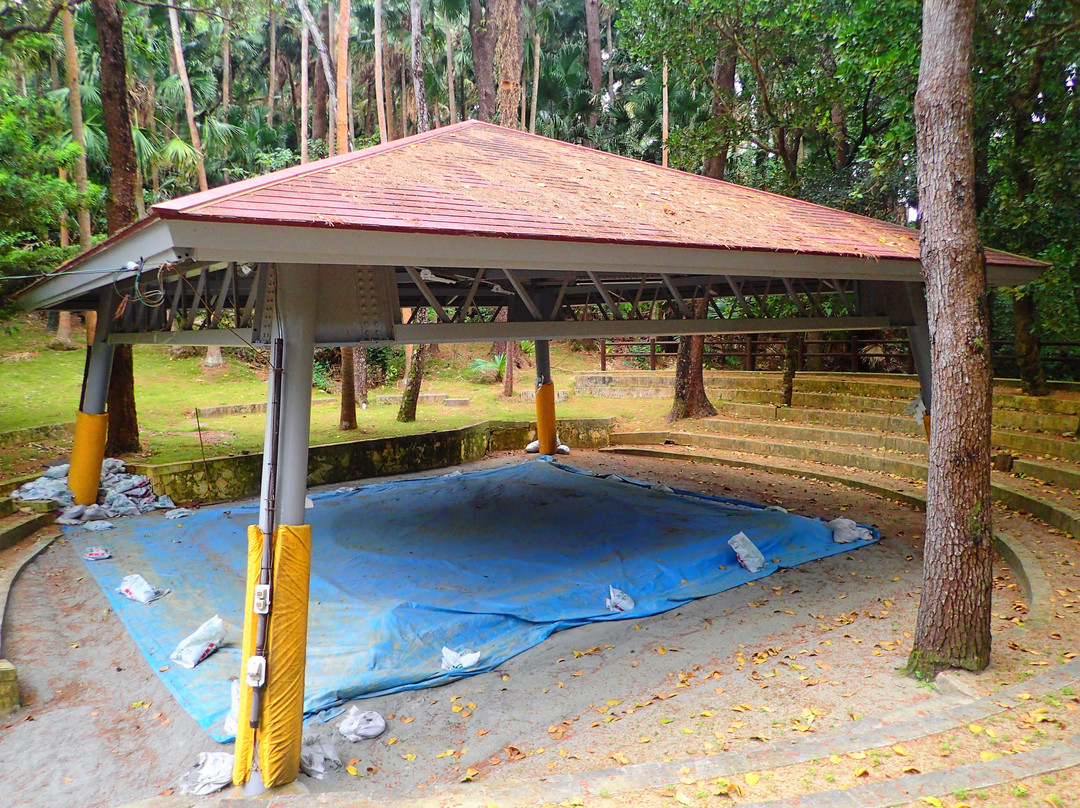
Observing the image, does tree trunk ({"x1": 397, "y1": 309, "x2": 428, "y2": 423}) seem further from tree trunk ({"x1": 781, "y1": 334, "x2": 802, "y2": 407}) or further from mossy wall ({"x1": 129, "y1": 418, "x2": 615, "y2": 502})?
tree trunk ({"x1": 781, "y1": 334, "x2": 802, "y2": 407})

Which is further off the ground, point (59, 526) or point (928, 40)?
point (928, 40)

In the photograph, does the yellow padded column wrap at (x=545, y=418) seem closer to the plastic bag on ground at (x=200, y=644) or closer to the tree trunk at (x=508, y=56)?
the tree trunk at (x=508, y=56)

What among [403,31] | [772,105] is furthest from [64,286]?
[403,31]

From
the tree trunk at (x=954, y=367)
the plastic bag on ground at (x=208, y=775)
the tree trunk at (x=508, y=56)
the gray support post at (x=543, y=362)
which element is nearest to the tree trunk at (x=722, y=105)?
the tree trunk at (x=508, y=56)

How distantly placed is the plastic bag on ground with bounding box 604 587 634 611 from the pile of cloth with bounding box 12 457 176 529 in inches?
315

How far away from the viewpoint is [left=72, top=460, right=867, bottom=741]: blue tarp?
704cm

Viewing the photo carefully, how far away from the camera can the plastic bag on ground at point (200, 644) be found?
22.7 ft

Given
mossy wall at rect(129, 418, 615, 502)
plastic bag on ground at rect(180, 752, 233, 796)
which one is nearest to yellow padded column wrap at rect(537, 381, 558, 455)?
mossy wall at rect(129, 418, 615, 502)

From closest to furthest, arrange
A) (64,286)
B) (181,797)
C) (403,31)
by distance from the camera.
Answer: (181,797) → (64,286) → (403,31)

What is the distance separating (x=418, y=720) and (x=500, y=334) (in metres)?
4.20

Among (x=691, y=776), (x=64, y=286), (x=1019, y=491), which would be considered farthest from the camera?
(x=1019, y=491)

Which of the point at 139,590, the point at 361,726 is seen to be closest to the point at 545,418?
the point at 139,590

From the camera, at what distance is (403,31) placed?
3025 cm

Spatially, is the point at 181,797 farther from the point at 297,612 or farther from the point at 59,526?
the point at 59,526
